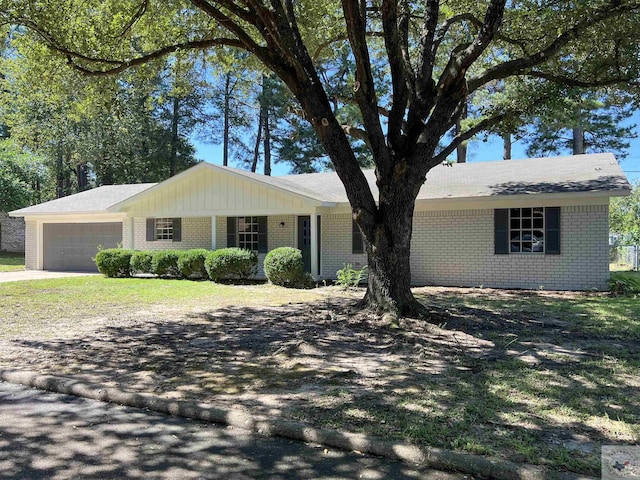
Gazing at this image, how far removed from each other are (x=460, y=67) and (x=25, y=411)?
7402mm

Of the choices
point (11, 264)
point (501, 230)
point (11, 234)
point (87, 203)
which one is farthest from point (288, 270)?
point (11, 234)

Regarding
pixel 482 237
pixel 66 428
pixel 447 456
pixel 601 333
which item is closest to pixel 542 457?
pixel 447 456

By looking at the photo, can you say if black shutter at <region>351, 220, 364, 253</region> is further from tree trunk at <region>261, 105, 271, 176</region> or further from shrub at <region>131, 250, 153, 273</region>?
tree trunk at <region>261, 105, 271, 176</region>

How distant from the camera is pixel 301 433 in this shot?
3.86 meters

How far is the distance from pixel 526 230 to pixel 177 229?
12.6m

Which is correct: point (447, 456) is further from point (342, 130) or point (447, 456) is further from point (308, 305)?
point (308, 305)

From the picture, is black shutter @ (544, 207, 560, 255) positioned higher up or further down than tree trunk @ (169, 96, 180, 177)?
further down

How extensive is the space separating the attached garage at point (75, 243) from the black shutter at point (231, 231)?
602 centimetres

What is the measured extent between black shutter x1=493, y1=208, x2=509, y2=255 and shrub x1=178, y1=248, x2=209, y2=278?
908cm

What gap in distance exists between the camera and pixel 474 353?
639 centimetres

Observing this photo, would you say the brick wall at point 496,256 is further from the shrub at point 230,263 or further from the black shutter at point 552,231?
the shrub at point 230,263

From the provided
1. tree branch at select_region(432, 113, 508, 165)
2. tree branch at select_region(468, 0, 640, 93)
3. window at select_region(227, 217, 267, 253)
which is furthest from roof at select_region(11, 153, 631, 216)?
tree branch at select_region(468, 0, 640, 93)

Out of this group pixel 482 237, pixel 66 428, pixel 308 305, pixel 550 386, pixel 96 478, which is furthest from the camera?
pixel 482 237

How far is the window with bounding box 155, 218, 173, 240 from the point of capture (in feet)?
64.5
